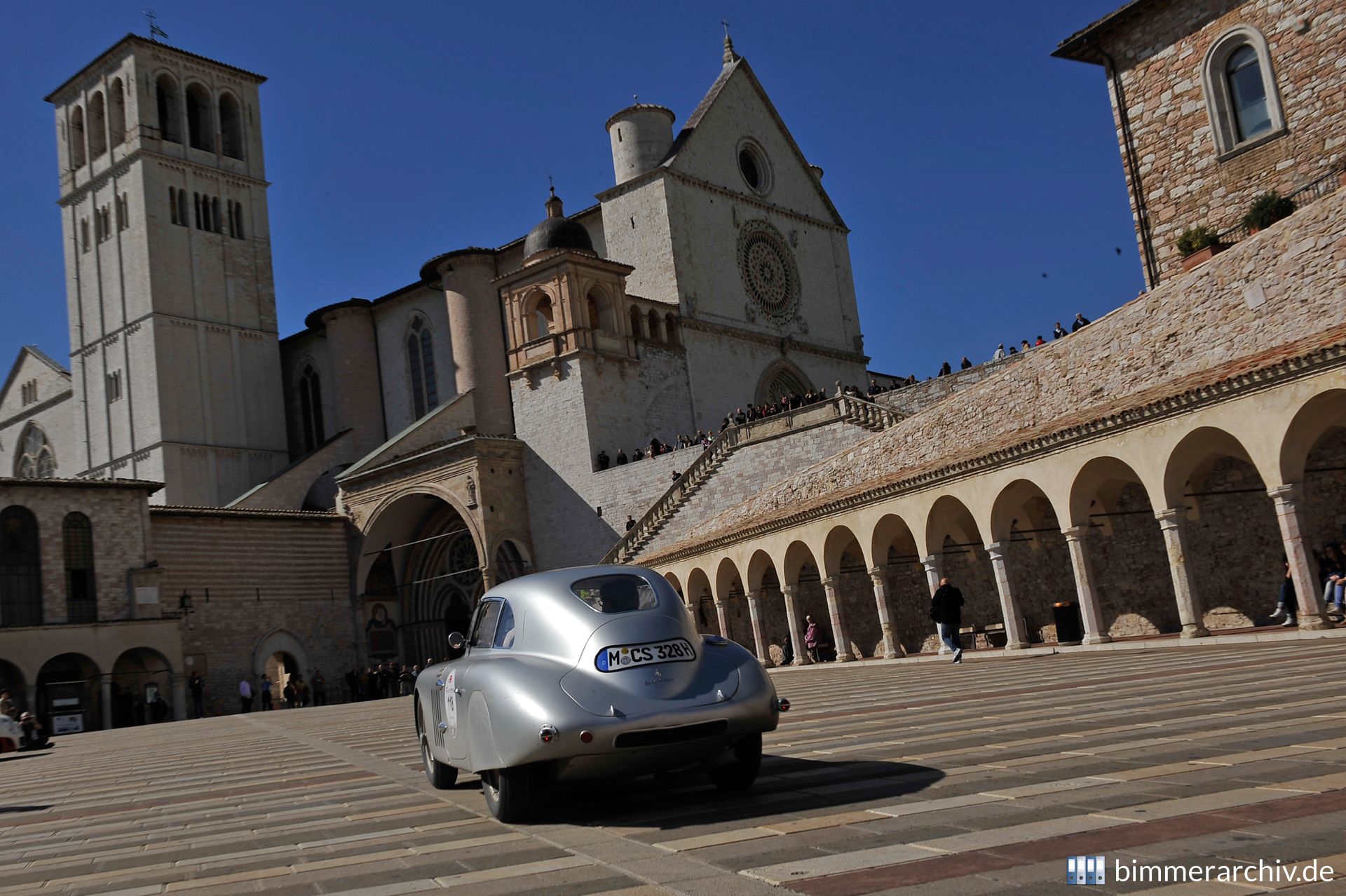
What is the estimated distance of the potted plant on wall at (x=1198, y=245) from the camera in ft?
65.2

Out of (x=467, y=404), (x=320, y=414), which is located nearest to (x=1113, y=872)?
(x=467, y=404)

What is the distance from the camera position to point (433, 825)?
6.27m

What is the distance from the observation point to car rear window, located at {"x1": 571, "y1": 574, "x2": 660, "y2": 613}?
6.46 meters

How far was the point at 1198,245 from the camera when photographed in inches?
839

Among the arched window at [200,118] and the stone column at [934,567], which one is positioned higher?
the arched window at [200,118]

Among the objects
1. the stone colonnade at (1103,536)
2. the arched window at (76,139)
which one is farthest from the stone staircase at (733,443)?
the arched window at (76,139)

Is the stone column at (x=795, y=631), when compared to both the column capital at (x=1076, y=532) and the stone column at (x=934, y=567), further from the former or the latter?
the column capital at (x=1076, y=532)

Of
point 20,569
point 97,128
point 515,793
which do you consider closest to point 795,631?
point 515,793

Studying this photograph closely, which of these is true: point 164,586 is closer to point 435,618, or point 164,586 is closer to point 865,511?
point 435,618

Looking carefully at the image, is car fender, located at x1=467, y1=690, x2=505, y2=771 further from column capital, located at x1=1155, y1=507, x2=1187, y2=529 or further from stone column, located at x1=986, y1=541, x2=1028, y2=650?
stone column, located at x1=986, y1=541, x2=1028, y2=650

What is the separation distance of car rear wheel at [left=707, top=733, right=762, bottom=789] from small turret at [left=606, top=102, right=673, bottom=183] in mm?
38815

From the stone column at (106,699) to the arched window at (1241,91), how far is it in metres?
32.0

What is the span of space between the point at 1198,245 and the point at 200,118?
153 ft

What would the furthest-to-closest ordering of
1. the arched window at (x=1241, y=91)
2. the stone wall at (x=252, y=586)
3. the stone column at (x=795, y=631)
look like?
the stone wall at (x=252, y=586)
the stone column at (x=795, y=631)
the arched window at (x=1241, y=91)
